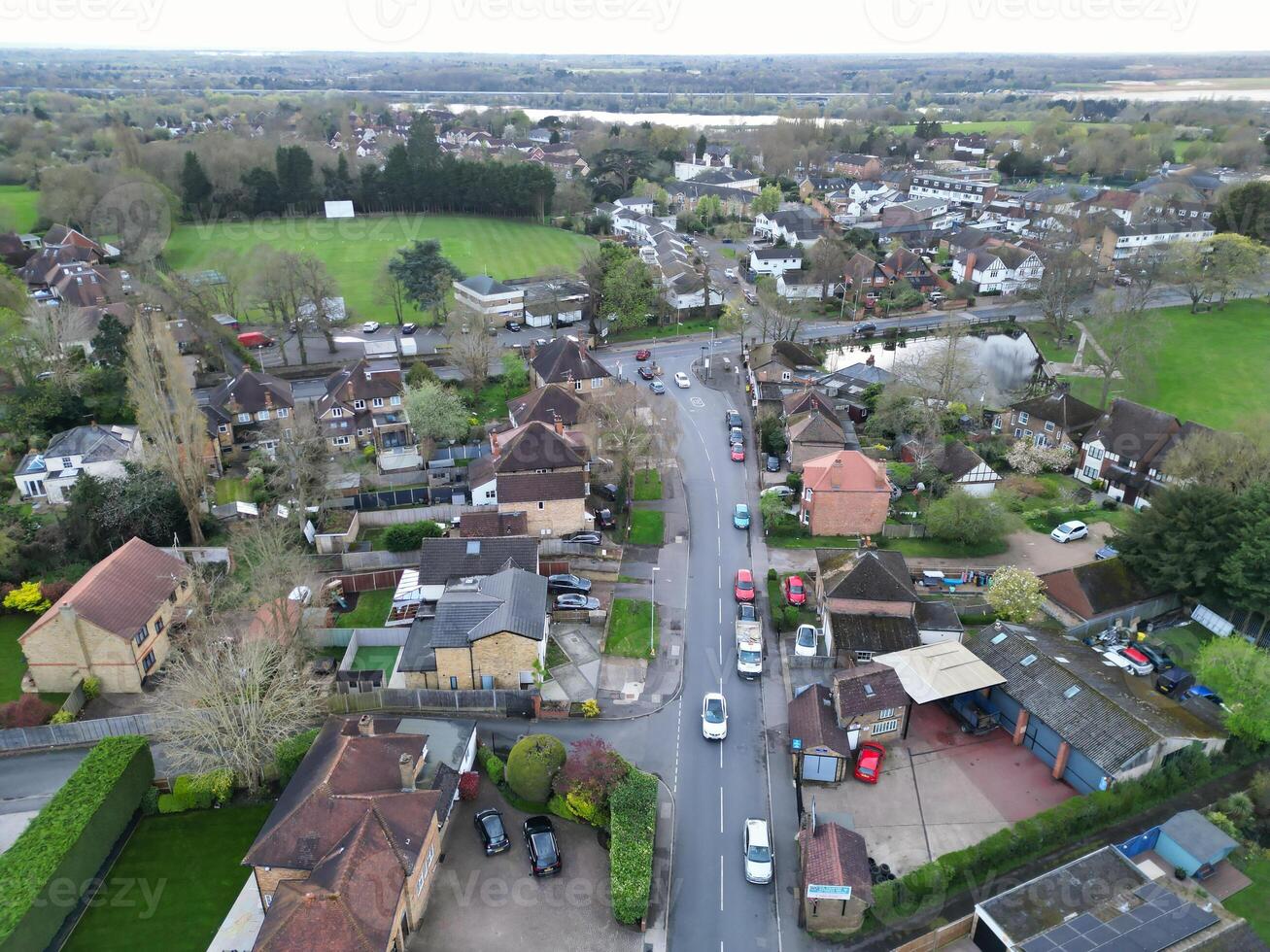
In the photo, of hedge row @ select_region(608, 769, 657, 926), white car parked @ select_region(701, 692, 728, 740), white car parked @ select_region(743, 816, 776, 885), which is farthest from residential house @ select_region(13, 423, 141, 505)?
white car parked @ select_region(743, 816, 776, 885)

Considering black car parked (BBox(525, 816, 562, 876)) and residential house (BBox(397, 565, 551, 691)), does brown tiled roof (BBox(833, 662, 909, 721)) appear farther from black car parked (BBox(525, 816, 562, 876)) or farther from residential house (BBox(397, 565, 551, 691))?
residential house (BBox(397, 565, 551, 691))

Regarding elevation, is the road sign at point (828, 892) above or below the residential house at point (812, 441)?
below

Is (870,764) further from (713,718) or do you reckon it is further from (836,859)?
(713,718)

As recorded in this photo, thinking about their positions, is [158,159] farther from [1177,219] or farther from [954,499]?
[1177,219]

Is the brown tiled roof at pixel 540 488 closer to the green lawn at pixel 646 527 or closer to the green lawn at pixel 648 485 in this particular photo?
the green lawn at pixel 646 527

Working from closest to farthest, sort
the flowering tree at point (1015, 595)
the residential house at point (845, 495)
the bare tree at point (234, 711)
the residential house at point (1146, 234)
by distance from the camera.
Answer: the bare tree at point (234, 711) < the flowering tree at point (1015, 595) < the residential house at point (845, 495) < the residential house at point (1146, 234)

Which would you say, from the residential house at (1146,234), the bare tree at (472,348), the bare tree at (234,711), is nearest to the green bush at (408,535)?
the bare tree at (234,711)
